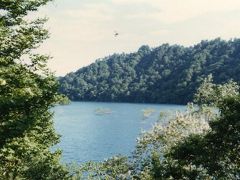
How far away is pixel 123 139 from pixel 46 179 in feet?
343

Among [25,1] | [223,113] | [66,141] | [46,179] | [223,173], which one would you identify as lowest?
[66,141]

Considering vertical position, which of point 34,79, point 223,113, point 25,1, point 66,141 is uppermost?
point 25,1

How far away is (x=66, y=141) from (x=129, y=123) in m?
55.1

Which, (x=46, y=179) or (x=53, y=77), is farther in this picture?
(x=46, y=179)

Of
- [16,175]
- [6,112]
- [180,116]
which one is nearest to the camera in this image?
[6,112]

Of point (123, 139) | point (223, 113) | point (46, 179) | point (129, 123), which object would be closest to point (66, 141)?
point (123, 139)

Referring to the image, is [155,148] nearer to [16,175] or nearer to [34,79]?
[16,175]

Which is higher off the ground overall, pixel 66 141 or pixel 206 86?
pixel 206 86

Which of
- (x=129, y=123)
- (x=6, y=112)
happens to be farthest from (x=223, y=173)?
(x=129, y=123)

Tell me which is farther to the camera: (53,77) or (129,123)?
(129,123)

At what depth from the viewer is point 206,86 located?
2798 inches

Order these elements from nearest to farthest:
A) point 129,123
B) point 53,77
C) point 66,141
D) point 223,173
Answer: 1. point 53,77
2. point 223,173
3. point 66,141
4. point 129,123

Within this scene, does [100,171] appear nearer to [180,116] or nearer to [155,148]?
[155,148]

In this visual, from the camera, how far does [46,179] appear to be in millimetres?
34969
